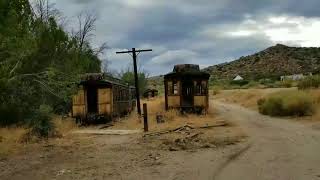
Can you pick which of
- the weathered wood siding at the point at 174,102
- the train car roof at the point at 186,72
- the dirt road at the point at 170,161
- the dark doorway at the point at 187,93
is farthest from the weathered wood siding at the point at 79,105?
the dirt road at the point at 170,161

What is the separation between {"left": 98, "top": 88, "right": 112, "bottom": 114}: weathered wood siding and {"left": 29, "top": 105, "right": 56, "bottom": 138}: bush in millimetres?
10449

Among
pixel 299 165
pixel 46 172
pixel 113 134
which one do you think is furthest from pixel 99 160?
pixel 113 134

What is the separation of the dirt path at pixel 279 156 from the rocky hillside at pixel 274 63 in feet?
289

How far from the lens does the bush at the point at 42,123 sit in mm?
25391

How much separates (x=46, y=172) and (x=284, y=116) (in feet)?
73.6

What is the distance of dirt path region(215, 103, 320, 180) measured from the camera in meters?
13.7

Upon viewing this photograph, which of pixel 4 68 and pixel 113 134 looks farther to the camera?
pixel 113 134

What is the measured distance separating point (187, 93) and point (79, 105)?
7.70 meters

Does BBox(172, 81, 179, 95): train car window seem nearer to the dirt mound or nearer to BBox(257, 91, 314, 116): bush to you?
BBox(257, 91, 314, 116): bush

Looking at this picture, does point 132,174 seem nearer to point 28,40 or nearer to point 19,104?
point 28,40

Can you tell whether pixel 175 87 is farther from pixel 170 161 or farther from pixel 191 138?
pixel 170 161

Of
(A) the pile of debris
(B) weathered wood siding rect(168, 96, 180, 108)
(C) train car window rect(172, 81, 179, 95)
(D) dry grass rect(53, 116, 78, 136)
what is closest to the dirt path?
(A) the pile of debris

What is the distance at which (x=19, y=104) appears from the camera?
1127 inches

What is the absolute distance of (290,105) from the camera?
34625 mm
